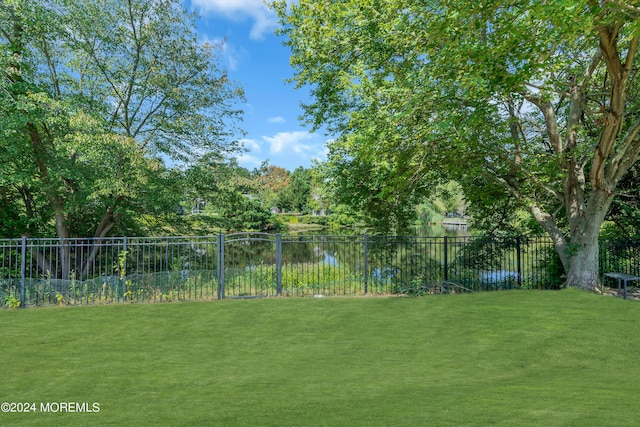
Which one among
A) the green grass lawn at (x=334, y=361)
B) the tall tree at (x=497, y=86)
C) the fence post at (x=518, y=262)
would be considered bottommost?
the green grass lawn at (x=334, y=361)

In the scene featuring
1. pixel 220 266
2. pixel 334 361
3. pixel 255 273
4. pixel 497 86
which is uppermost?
pixel 497 86

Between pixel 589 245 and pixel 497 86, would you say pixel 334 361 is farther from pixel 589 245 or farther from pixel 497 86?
pixel 589 245

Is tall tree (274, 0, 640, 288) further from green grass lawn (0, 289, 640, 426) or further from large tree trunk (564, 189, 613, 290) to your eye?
green grass lawn (0, 289, 640, 426)

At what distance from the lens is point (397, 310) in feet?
30.3

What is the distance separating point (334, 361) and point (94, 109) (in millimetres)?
12497

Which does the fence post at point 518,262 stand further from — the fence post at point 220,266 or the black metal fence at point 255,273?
the fence post at point 220,266

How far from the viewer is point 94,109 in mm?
13133

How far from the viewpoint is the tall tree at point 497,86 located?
25.6 ft

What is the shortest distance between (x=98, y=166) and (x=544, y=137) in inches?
624

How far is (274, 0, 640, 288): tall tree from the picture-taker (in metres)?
7.82

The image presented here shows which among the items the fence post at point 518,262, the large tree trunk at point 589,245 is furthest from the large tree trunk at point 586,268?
the fence post at point 518,262

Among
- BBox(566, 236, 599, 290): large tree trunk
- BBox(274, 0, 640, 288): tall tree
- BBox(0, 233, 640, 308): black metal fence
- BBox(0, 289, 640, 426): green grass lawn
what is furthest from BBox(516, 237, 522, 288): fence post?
BBox(0, 289, 640, 426): green grass lawn

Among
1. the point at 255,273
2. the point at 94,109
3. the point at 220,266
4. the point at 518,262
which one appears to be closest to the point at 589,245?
the point at 518,262

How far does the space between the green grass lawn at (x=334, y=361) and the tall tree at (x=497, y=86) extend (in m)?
3.68
